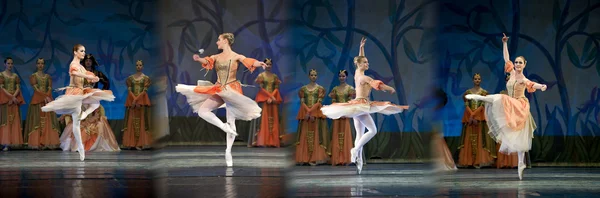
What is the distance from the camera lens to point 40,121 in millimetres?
10086

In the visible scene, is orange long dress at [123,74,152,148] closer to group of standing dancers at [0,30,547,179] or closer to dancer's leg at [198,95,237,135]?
group of standing dancers at [0,30,547,179]

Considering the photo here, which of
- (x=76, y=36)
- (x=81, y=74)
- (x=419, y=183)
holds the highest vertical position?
(x=76, y=36)

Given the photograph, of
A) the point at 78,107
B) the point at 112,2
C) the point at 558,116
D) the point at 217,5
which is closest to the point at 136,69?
the point at 112,2

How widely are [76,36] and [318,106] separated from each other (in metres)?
5.24

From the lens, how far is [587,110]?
9.82 meters

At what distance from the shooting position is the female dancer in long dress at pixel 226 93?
628cm

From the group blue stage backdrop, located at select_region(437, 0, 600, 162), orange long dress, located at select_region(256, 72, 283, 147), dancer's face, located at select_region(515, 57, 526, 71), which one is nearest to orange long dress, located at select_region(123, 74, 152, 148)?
orange long dress, located at select_region(256, 72, 283, 147)

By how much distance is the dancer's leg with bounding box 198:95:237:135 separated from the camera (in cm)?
626

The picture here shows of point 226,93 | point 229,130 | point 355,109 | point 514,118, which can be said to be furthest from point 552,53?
point 229,130

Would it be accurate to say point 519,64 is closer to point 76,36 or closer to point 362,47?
point 362,47

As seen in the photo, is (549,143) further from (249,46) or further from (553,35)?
(249,46)

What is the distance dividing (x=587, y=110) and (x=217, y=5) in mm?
6085

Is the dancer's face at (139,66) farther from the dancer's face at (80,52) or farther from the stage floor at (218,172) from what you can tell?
the stage floor at (218,172)

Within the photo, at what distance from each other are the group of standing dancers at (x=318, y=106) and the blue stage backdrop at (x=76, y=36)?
14.3 feet
